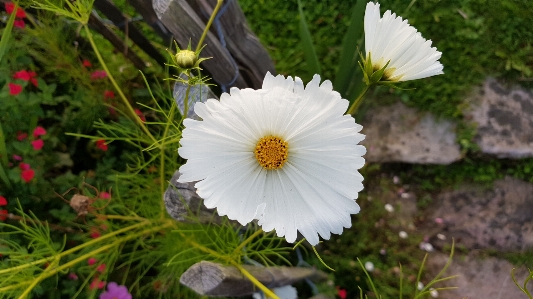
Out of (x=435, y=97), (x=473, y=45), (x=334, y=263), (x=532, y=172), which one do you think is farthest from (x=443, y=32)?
(x=334, y=263)

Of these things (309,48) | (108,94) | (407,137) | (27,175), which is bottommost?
(407,137)

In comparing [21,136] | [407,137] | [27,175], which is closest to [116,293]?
[27,175]

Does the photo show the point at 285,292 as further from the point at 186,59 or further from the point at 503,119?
the point at 503,119

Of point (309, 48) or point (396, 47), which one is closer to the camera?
point (396, 47)

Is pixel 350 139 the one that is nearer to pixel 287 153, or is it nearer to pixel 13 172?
pixel 287 153

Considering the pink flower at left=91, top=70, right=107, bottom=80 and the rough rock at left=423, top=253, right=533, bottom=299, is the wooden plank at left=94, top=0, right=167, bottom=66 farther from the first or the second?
the rough rock at left=423, top=253, right=533, bottom=299

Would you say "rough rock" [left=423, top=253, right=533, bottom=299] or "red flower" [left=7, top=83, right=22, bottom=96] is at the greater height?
"red flower" [left=7, top=83, right=22, bottom=96]

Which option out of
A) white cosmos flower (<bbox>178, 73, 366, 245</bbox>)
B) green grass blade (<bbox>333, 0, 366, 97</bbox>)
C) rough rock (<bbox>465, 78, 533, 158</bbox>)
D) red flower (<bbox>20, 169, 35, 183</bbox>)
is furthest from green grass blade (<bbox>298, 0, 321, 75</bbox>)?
red flower (<bbox>20, 169, 35, 183</bbox>)
